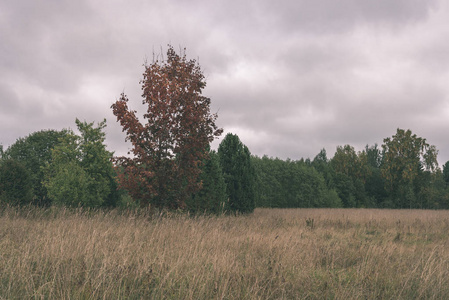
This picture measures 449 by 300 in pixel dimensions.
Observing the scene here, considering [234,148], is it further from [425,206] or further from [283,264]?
[425,206]

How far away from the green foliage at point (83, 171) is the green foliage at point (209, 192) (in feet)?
35.7

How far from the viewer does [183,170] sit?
1169cm

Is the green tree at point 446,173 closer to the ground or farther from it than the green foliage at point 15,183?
farther from it

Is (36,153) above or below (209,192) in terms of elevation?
above

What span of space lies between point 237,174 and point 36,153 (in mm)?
24311

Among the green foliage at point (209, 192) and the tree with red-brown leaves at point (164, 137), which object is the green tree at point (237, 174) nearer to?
the green foliage at point (209, 192)

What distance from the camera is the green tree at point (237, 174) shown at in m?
20.2

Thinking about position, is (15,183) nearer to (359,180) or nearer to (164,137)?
(164,137)

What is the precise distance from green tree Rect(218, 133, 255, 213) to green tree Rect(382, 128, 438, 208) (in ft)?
117

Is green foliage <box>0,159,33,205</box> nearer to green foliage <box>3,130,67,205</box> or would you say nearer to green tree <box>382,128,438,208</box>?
green foliage <box>3,130,67,205</box>

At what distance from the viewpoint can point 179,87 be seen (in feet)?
38.4

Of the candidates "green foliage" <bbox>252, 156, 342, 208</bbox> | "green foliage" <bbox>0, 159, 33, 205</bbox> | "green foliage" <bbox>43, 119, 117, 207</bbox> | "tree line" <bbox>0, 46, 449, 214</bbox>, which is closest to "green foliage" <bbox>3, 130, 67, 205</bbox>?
"tree line" <bbox>0, 46, 449, 214</bbox>

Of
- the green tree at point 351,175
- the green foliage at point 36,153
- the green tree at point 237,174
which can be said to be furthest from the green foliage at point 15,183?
the green tree at point 351,175

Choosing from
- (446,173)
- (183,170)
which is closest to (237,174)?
(183,170)
